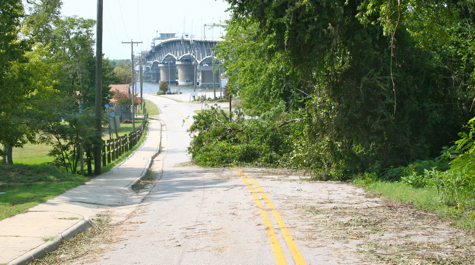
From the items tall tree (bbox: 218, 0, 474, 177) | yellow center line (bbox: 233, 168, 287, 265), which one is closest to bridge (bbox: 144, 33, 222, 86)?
tall tree (bbox: 218, 0, 474, 177)

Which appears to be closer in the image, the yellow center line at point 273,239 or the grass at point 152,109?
the yellow center line at point 273,239

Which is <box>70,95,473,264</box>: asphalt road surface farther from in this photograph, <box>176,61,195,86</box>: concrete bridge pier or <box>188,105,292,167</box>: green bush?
<box>176,61,195,86</box>: concrete bridge pier

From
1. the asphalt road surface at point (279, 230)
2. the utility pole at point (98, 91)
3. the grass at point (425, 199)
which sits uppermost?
the utility pole at point (98, 91)

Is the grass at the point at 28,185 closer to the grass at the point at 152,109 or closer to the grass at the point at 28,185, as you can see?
the grass at the point at 28,185

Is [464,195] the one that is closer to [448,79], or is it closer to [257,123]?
[448,79]

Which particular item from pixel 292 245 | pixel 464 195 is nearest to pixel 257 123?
pixel 464 195

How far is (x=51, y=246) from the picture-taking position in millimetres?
6734

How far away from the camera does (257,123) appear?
20016mm

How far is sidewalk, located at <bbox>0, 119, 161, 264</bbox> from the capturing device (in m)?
6.43

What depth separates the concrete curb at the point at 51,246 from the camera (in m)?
5.98

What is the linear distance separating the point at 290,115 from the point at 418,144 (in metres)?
7.06

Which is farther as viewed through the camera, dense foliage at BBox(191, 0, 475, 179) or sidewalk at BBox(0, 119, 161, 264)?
dense foliage at BBox(191, 0, 475, 179)

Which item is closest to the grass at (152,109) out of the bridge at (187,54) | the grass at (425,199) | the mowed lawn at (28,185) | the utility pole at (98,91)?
the bridge at (187,54)

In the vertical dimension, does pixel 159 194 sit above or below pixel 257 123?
below
